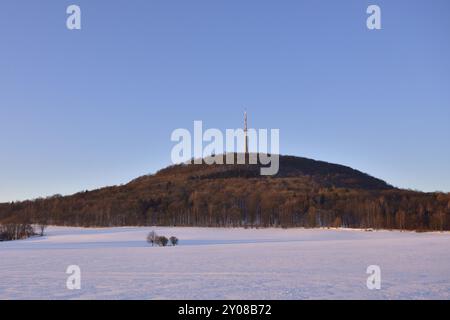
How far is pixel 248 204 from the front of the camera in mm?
145625

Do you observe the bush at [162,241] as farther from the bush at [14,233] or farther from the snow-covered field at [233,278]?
the bush at [14,233]

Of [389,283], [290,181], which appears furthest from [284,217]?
[389,283]

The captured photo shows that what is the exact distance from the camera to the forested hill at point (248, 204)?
392 ft

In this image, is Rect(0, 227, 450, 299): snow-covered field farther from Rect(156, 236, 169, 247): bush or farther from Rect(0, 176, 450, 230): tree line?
Rect(0, 176, 450, 230): tree line

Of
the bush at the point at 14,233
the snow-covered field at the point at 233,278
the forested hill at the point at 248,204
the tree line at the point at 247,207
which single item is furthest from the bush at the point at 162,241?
the forested hill at the point at 248,204

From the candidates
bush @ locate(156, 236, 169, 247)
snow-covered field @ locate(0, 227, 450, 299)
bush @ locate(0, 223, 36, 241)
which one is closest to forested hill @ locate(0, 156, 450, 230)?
bush @ locate(0, 223, 36, 241)

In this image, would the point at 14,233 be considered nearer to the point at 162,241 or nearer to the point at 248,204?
the point at 162,241

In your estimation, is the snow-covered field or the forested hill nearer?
the snow-covered field

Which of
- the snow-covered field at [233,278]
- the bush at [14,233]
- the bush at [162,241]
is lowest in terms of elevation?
the bush at [14,233]

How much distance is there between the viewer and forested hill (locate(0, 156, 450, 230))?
119 m

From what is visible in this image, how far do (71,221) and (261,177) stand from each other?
220 ft
